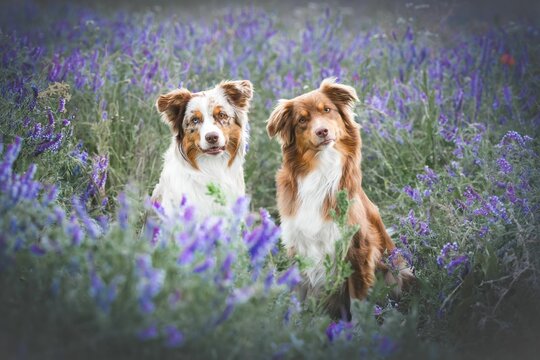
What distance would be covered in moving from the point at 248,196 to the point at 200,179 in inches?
23.5

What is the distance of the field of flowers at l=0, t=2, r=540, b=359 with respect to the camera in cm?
254

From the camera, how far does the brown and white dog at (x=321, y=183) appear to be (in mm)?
3662

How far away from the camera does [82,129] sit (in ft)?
16.2

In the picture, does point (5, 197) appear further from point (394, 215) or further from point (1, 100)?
point (394, 215)

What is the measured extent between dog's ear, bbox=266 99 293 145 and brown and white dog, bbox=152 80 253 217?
0.31 metres

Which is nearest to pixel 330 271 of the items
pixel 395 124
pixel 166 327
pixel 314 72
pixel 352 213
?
pixel 352 213

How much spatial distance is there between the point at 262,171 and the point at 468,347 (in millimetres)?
2550

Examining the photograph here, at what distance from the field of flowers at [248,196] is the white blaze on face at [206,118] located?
1.80 feet

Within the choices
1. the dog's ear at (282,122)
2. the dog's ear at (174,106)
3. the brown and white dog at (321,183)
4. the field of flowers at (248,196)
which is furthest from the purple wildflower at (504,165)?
the dog's ear at (174,106)

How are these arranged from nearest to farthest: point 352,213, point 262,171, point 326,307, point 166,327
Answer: point 166,327 → point 352,213 → point 326,307 → point 262,171

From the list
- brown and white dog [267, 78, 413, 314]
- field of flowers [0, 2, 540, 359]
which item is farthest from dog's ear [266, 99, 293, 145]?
field of flowers [0, 2, 540, 359]

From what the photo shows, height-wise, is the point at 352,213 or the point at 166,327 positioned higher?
the point at 352,213

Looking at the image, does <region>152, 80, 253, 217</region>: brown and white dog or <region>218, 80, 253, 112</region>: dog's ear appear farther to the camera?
<region>218, 80, 253, 112</region>: dog's ear

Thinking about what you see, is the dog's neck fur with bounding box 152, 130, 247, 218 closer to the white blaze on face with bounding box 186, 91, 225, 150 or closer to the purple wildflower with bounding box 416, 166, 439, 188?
the white blaze on face with bounding box 186, 91, 225, 150
